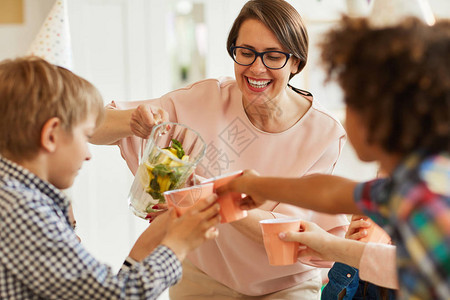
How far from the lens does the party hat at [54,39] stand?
2.21 m

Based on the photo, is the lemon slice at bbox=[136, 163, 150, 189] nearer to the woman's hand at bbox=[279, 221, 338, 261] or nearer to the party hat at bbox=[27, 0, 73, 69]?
the woman's hand at bbox=[279, 221, 338, 261]

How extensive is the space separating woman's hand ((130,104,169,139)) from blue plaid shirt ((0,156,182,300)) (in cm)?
55

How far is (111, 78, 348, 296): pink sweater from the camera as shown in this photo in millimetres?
1738

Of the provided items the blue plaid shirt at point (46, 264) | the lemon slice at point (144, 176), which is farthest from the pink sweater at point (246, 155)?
the blue plaid shirt at point (46, 264)

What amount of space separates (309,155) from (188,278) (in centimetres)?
57

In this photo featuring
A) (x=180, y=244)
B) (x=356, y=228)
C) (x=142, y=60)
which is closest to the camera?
(x=180, y=244)

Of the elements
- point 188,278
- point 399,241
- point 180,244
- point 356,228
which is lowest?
point 188,278

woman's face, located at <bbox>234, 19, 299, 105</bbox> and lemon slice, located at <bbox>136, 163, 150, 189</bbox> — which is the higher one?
woman's face, located at <bbox>234, 19, 299, 105</bbox>

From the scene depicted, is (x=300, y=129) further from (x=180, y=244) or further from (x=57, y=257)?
(x=57, y=257)

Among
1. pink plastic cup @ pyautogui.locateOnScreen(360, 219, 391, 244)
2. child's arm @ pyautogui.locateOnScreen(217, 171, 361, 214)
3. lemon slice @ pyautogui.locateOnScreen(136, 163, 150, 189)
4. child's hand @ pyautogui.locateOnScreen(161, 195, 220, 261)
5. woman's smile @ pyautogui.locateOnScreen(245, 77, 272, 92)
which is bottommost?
pink plastic cup @ pyautogui.locateOnScreen(360, 219, 391, 244)

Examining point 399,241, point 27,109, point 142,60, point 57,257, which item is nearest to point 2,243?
point 57,257

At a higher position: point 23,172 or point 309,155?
point 23,172

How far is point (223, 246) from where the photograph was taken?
5.75 ft

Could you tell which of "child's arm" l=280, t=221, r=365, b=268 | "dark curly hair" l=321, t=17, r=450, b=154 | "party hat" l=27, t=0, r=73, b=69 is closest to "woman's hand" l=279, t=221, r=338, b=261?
"child's arm" l=280, t=221, r=365, b=268
